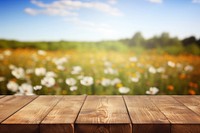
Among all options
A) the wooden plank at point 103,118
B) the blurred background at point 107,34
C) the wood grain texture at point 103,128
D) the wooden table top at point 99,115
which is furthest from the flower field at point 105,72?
the wood grain texture at point 103,128

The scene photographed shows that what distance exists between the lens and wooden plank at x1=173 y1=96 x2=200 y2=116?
1496 millimetres

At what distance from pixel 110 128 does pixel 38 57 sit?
324cm

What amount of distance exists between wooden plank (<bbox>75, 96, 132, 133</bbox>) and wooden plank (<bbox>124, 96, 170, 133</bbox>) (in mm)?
30

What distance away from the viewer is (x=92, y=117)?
1.29m

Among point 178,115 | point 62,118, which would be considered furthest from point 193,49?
point 62,118

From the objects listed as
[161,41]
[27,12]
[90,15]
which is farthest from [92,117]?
[161,41]

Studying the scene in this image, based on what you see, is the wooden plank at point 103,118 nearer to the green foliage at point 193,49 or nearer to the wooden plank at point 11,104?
the wooden plank at point 11,104

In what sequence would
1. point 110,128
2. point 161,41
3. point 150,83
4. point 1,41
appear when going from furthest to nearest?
point 1,41, point 161,41, point 150,83, point 110,128

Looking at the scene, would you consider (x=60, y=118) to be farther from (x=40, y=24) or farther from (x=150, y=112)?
(x=40, y=24)

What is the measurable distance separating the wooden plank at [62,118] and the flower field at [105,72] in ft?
4.77

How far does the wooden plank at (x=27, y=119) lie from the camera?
1.21 meters

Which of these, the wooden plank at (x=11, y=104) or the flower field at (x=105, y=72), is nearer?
the wooden plank at (x=11, y=104)

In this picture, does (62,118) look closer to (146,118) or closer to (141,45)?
(146,118)

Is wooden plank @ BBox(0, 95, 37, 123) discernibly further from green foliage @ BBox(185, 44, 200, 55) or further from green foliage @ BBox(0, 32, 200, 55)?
green foliage @ BBox(185, 44, 200, 55)
